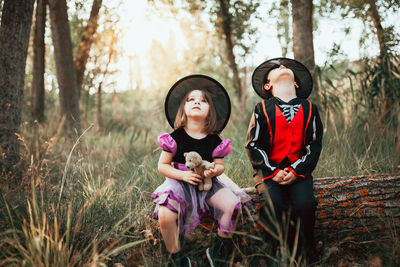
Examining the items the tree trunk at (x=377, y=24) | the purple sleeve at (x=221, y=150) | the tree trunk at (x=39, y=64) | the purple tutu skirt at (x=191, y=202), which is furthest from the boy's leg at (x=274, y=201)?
the tree trunk at (x=39, y=64)

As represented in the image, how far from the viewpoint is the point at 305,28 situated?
4.87 m

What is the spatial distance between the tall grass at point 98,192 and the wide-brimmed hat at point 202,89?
28.3 inches

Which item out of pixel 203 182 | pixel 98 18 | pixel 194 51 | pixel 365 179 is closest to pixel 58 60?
pixel 98 18

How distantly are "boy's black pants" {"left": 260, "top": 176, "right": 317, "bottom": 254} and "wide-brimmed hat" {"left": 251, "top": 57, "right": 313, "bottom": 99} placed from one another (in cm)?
86

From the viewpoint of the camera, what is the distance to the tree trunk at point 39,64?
21.4 ft

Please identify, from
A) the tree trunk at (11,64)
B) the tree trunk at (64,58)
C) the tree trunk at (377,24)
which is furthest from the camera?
the tree trunk at (64,58)

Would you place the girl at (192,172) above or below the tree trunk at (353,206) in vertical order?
above

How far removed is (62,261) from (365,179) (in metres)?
2.44

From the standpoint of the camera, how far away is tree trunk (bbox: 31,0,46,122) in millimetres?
6527

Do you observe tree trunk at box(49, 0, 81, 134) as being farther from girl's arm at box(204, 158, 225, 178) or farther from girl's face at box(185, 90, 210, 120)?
girl's arm at box(204, 158, 225, 178)

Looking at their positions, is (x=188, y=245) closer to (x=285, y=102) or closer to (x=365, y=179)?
(x=285, y=102)

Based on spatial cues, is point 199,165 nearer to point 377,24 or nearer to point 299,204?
point 299,204

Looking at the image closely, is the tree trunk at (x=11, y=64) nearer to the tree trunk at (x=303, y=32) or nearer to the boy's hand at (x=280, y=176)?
the boy's hand at (x=280, y=176)

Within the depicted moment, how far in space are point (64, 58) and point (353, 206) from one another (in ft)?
18.2
